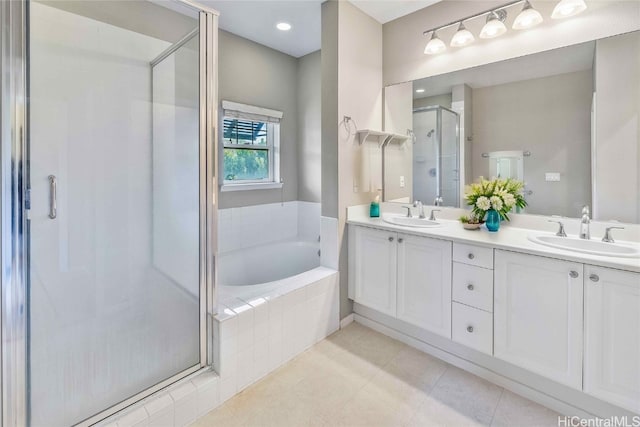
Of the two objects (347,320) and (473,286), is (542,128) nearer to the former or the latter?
(473,286)

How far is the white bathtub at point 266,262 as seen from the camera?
295 cm

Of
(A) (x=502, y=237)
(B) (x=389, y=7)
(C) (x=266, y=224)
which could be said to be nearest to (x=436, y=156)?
(A) (x=502, y=237)

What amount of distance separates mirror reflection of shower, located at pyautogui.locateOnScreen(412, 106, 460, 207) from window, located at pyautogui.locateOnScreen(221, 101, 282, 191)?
5.30ft

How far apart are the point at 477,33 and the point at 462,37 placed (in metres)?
0.15

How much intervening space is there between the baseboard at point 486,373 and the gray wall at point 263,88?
1741mm

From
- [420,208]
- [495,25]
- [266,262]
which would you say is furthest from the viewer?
[266,262]

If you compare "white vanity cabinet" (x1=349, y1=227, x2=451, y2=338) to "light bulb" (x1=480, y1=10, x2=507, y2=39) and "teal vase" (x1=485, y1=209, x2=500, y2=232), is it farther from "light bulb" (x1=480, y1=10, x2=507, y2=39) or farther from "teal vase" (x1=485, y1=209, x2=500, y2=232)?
"light bulb" (x1=480, y1=10, x2=507, y2=39)

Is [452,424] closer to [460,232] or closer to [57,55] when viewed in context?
[460,232]

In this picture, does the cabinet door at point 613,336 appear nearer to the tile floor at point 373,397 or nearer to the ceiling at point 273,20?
the tile floor at point 373,397

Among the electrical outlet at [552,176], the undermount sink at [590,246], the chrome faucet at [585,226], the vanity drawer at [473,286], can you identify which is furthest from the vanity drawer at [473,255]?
the electrical outlet at [552,176]

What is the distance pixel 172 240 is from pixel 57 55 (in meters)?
1.12

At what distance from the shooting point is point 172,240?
193 cm

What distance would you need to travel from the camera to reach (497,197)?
199 cm

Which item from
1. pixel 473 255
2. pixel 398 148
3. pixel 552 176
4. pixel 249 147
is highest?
pixel 249 147
